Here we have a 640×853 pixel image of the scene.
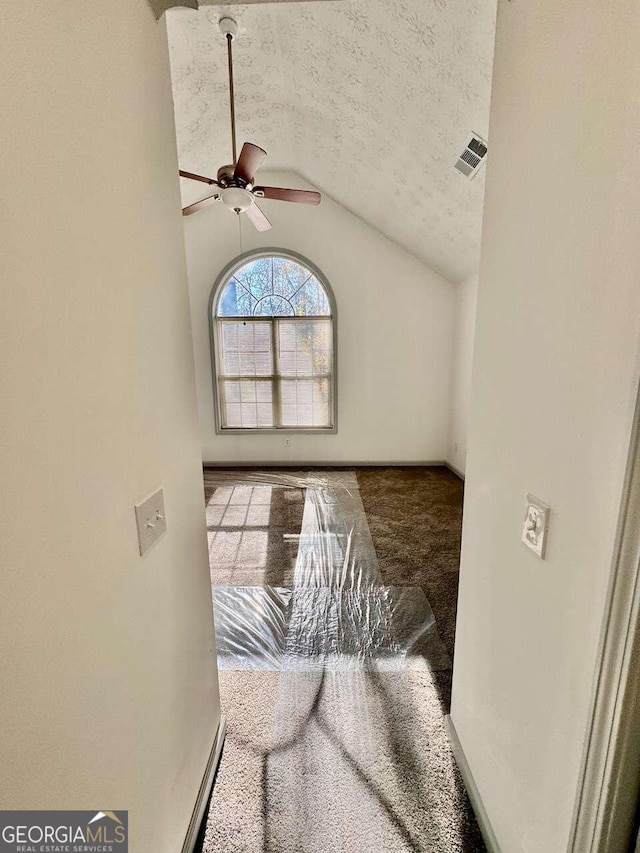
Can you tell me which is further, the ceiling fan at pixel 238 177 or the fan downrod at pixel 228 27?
the ceiling fan at pixel 238 177

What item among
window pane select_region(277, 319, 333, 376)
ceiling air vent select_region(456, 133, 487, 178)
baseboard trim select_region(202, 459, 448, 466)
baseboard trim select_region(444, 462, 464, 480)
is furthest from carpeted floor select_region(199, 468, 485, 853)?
window pane select_region(277, 319, 333, 376)

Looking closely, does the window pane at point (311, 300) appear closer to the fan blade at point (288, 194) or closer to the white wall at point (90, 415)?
the fan blade at point (288, 194)

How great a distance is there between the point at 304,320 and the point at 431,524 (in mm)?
2868

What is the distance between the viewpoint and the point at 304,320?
4547mm

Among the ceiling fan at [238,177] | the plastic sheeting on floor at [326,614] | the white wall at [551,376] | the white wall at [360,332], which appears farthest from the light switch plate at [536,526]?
the white wall at [360,332]

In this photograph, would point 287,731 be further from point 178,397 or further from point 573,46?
point 573,46

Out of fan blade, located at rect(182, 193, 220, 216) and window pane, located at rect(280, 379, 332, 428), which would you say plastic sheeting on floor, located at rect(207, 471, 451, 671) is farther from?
fan blade, located at rect(182, 193, 220, 216)

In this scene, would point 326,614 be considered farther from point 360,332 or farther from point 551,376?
point 360,332

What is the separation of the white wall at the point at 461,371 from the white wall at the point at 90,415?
369 cm

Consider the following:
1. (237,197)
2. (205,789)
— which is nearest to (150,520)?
(205,789)

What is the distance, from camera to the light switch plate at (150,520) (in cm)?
78

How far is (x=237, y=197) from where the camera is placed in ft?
7.78

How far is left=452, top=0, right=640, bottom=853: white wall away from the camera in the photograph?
60 cm

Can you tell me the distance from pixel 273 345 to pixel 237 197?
2.31 m
